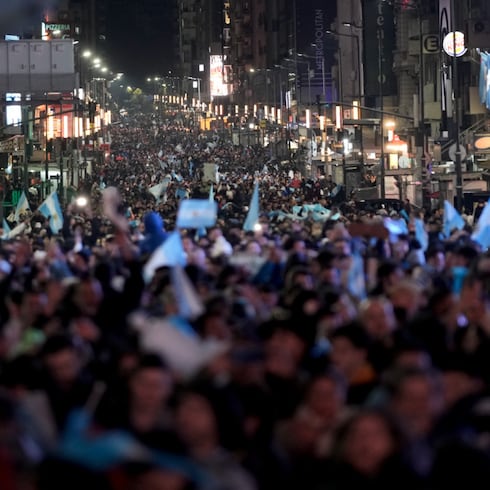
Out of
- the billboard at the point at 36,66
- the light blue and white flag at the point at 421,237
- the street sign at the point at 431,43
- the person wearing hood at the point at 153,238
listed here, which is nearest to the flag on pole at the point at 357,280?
the person wearing hood at the point at 153,238

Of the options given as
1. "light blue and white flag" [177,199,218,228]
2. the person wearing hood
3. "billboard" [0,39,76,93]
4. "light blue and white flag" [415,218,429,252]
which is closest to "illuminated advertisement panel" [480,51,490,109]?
"billboard" [0,39,76,93]

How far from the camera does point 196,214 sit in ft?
64.4

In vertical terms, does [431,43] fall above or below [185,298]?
above

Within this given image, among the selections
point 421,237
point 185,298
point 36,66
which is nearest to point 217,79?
point 36,66

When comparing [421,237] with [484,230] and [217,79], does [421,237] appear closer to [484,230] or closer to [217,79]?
[484,230]

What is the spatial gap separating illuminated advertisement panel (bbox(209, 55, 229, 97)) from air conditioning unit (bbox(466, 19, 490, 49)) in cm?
13185

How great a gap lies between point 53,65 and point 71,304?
54.5 metres

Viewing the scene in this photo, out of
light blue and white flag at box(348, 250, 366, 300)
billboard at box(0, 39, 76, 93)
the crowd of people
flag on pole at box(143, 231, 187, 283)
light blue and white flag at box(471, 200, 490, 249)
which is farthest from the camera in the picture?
billboard at box(0, 39, 76, 93)

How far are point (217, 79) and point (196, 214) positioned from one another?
169m

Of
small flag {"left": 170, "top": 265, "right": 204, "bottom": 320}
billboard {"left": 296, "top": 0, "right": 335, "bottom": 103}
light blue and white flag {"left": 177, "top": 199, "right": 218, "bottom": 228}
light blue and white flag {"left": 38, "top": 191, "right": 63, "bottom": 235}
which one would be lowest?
small flag {"left": 170, "top": 265, "right": 204, "bottom": 320}

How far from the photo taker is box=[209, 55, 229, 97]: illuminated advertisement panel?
7279 inches

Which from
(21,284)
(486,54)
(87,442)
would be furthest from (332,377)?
(486,54)

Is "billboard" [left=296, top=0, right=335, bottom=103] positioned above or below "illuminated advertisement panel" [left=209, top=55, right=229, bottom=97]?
below

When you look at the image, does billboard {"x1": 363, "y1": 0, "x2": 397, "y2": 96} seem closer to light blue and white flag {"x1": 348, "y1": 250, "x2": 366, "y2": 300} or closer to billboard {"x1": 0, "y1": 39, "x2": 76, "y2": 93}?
billboard {"x1": 0, "y1": 39, "x2": 76, "y2": 93}
